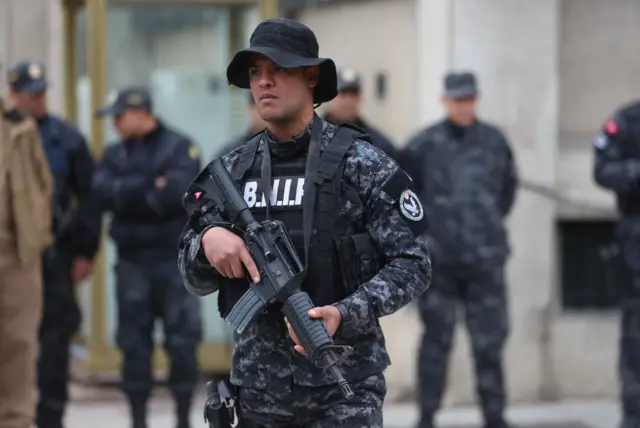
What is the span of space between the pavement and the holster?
4.07 metres

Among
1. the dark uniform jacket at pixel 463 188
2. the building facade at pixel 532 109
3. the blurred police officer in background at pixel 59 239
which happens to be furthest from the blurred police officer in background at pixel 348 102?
the blurred police officer in background at pixel 59 239

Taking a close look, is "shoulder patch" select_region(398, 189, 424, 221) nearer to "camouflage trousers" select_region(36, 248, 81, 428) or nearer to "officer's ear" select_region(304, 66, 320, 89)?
"officer's ear" select_region(304, 66, 320, 89)

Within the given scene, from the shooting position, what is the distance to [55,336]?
7.54 metres

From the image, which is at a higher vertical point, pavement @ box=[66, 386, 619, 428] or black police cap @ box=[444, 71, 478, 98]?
black police cap @ box=[444, 71, 478, 98]

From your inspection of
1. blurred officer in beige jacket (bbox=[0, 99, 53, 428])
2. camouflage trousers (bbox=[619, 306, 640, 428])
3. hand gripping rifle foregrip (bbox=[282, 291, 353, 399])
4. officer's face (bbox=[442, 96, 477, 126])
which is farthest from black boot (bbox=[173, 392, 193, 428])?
hand gripping rifle foregrip (bbox=[282, 291, 353, 399])

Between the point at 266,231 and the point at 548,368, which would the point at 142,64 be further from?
the point at 266,231

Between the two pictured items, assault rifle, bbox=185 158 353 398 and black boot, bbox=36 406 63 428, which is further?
black boot, bbox=36 406 63 428

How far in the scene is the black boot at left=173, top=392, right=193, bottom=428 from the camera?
7.56 metres

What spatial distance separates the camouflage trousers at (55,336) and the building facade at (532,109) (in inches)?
73.7

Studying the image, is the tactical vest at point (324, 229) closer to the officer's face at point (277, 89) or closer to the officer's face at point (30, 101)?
the officer's face at point (277, 89)

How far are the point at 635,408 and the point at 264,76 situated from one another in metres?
3.84

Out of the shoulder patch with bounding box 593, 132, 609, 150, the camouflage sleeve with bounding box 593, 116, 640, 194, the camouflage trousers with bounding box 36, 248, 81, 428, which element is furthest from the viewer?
the camouflage trousers with bounding box 36, 248, 81, 428

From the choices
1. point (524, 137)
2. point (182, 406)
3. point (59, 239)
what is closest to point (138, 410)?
point (182, 406)

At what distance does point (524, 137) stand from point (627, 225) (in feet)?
5.08
